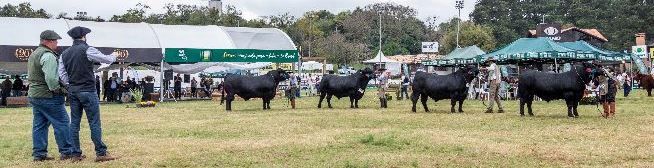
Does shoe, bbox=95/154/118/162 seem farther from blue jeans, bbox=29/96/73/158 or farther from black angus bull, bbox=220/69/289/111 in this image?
black angus bull, bbox=220/69/289/111

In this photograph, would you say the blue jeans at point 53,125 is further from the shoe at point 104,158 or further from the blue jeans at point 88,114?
the shoe at point 104,158

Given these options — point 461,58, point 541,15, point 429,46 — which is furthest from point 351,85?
point 541,15

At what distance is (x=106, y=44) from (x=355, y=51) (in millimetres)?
60453

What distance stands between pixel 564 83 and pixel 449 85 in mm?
3603

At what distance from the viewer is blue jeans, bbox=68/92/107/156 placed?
865 cm

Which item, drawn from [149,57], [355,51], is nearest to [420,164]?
[149,57]

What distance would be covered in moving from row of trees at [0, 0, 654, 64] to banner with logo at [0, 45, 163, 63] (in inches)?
1775

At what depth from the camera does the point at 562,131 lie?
41.1 ft

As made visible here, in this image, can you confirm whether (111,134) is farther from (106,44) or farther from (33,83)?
(106,44)

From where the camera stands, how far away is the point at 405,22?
332 ft

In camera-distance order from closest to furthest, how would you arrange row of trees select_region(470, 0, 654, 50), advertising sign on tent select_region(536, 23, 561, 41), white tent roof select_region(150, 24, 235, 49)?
white tent roof select_region(150, 24, 235, 49)
advertising sign on tent select_region(536, 23, 561, 41)
row of trees select_region(470, 0, 654, 50)

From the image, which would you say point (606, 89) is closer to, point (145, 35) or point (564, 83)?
point (564, 83)

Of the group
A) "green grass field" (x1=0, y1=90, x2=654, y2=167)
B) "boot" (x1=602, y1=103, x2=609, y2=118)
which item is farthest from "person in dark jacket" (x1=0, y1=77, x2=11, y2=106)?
"boot" (x1=602, y1=103, x2=609, y2=118)

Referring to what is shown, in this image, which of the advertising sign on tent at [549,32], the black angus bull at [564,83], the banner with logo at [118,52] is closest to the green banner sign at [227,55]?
the banner with logo at [118,52]
